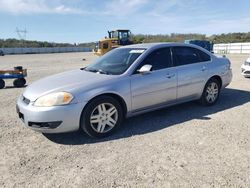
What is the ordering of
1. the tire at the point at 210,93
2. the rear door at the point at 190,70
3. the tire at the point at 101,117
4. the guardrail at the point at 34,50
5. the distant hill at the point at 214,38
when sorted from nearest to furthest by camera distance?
the tire at the point at 101,117
the rear door at the point at 190,70
the tire at the point at 210,93
the distant hill at the point at 214,38
the guardrail at the point at 34,50

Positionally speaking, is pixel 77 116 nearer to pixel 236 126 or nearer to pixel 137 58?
pixel 137 58

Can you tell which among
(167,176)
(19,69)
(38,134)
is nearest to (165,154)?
(167,176)

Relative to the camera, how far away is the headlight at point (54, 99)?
3814 millimetres

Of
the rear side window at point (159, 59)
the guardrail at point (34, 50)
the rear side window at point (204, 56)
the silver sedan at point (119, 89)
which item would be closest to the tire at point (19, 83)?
the silver sedan at point (119, 89)

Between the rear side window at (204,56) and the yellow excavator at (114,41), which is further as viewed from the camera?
the yellow excavator at (114,41)

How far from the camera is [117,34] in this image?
25625 millimetres

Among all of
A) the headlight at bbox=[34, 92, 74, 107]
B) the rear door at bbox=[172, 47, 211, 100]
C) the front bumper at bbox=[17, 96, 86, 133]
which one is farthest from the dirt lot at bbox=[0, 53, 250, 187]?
the headlight at bbox=[34, 92, 74, 107]

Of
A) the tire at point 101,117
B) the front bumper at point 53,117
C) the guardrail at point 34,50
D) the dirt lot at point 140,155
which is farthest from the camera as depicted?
the guardrail at point 34,50

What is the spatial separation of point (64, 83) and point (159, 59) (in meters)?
1.93

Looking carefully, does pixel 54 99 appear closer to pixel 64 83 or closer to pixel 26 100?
pixel 64 83

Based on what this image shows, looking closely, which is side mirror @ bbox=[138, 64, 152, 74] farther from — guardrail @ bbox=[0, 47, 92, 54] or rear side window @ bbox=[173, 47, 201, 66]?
guardrail @ bbox=[0, 47, 92, 54]

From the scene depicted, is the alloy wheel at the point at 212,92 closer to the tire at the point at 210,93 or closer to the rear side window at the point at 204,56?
the tire at the point at 210,93

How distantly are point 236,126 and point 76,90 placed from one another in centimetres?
291

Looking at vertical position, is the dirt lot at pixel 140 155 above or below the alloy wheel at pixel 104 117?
below
